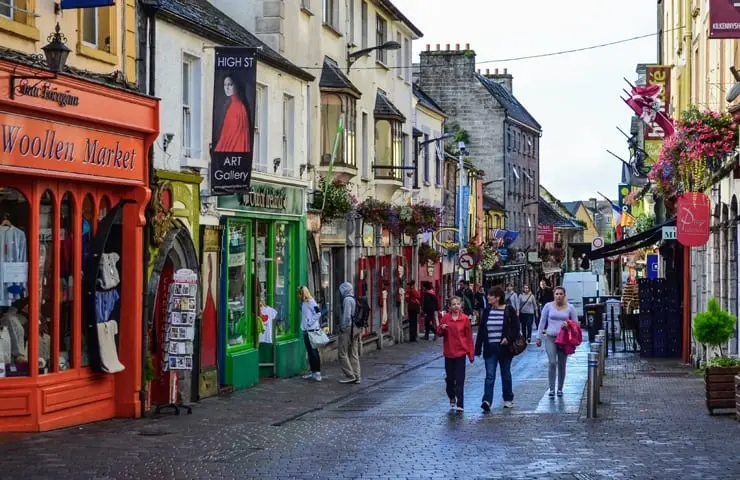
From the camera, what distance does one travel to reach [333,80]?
108ft

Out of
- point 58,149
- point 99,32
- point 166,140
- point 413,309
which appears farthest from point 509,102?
point 58,149

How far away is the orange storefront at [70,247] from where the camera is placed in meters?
16.7

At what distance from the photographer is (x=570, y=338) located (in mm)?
22344

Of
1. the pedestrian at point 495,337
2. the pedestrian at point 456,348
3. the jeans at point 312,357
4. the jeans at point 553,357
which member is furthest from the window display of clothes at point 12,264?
the jeans at point 312,357

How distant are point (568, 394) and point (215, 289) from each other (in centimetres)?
615

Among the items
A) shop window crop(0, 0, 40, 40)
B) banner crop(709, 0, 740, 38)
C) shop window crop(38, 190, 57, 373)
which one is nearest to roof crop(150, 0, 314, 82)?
shop window crop(0, 0, 40, 40)

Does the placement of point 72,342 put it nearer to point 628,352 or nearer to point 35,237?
point 35,237

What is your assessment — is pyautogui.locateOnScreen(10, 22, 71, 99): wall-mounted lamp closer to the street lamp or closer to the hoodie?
the hoodie

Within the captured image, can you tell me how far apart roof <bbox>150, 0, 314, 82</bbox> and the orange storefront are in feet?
7.59

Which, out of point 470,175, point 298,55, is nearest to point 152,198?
point 298,55

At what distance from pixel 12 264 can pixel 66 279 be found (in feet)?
4.66

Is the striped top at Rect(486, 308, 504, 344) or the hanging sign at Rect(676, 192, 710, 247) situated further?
the hanging sign at Rect(676, 192, 710, 247)

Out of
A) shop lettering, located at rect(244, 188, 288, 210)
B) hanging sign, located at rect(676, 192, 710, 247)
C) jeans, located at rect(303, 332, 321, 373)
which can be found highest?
shop lettering, located at rect(244, 188, 288, 210)

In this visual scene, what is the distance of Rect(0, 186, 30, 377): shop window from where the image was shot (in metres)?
16.7
